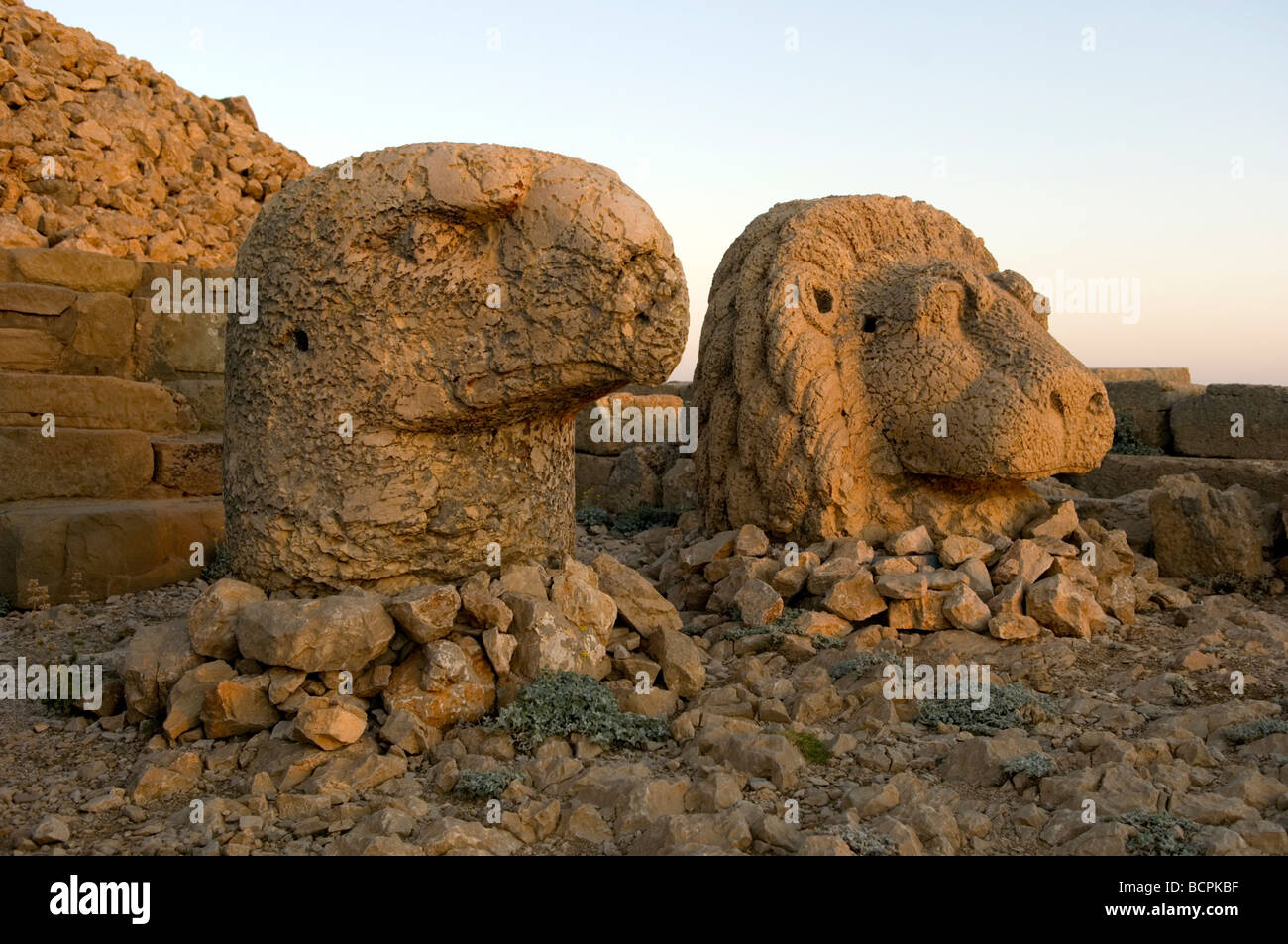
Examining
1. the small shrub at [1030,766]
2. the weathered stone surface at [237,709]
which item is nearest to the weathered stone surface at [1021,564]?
the small shrub at [1030,766]

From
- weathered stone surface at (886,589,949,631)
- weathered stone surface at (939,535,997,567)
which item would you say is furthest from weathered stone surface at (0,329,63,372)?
weathered stone surface at (939,535,997,567)

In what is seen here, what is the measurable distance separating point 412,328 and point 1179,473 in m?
6.15

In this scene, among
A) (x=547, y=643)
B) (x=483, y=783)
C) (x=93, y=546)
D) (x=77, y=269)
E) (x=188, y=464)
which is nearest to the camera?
(x=483, y=783)

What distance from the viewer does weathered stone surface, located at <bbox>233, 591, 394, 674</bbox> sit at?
11.7ft

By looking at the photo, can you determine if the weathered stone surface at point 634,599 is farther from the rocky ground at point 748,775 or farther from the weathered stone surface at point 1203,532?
the weathered stone surface at point 1203,532

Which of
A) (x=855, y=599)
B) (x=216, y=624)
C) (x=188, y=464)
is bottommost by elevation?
(x=855, y=599)

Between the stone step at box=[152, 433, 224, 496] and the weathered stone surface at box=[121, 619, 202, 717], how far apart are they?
10.2 feet

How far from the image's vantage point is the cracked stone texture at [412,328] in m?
3.85

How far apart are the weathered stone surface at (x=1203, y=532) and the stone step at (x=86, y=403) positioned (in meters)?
6.56

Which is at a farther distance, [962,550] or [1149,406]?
[1149,406]

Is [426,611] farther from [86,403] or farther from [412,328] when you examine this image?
[86,403]

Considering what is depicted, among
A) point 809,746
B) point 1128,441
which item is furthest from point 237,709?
point 1128,441

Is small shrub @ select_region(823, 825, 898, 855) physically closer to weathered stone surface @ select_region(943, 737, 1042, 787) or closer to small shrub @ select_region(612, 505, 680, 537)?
weathered stone surface @ select_region(943, 737, 1042, 787)

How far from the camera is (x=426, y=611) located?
12.4 ft
